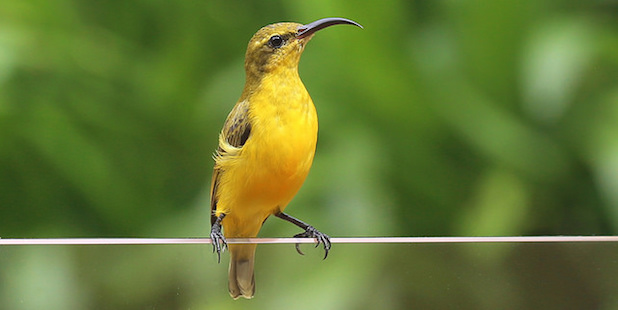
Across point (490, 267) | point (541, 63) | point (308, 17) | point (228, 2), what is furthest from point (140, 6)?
point (490, 267)

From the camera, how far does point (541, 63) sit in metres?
1.27

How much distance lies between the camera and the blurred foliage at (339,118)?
4.08ft

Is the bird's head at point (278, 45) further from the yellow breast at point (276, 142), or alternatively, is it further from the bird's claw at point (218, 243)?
the bird's claw at point (218, 243)

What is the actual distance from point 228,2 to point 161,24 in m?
0.13

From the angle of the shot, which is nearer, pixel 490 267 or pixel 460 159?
pixel 490 267

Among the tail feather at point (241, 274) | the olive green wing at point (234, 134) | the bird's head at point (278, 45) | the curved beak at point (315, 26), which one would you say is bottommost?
the tail feather at point (241, 274)

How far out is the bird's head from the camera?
815 millimetres

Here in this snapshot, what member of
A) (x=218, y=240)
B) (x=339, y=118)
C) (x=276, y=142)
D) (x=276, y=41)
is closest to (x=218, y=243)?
(x=218, y=240)

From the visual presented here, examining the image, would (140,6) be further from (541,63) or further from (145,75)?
(541,63)

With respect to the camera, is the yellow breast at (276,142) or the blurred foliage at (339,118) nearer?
the yellow breast at (276,142)

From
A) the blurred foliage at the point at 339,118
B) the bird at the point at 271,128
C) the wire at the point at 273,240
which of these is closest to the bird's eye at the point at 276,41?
the bird at the point at 271,128

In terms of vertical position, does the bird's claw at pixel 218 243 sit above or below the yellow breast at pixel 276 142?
below

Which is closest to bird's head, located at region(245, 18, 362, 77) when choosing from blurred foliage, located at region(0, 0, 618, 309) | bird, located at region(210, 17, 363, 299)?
bird, located at region(210, 17, 363, 299)

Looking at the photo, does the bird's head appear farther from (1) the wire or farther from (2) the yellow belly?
(1) the wire
